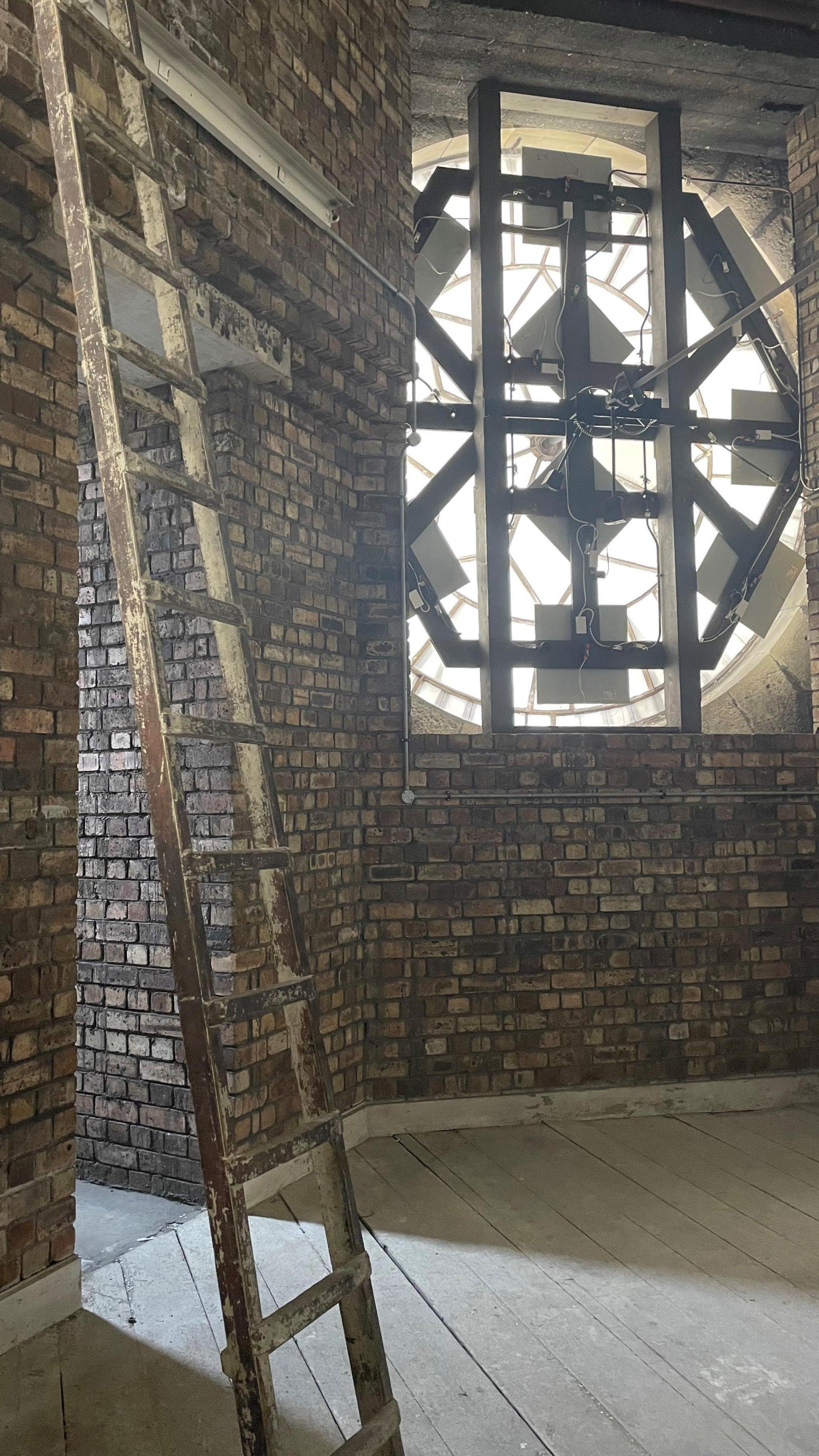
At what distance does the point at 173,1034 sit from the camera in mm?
3047

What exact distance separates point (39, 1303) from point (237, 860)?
133 cm

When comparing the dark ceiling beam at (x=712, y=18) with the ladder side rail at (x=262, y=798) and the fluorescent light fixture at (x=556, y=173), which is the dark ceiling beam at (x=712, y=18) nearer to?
the fluorescent light fixture at (x=556, y=173)

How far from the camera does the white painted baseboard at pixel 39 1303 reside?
7.10ft

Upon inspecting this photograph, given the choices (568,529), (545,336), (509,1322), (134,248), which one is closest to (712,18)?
(545,336)

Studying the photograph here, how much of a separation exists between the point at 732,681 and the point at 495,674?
1.29m

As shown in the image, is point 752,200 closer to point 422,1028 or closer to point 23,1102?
point 422,1028

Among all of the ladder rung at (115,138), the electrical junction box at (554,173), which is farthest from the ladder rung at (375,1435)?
the electrical junction box at (554,173)

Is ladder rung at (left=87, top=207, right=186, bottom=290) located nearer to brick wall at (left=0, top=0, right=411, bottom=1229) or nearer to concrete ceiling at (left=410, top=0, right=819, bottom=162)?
brick wall at (left=0, top=0, right=411, bottom=1229)

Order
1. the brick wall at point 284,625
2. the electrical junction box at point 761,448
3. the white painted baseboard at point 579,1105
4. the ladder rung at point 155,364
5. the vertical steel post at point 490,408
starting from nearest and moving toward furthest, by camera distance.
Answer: the ladder rung at point 155,364, the brick wall at point 284,625, the white painted baseboard at point 579,1105, the vertical steel post at point 490,408, the electrical junction box at point 761,448

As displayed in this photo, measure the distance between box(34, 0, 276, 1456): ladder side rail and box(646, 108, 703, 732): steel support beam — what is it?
304cm

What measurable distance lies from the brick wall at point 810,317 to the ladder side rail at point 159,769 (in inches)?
133

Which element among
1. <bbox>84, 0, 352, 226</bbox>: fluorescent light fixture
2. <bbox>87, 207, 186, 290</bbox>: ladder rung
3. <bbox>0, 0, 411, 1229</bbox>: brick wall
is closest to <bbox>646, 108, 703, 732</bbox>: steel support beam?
<bbox>0, 0, 411, 1229</bbox>: brick wall

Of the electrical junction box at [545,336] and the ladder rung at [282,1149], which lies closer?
the ladder rung at [282,1149]

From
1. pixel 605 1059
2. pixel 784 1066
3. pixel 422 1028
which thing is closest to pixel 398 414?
pixel 422 1028
